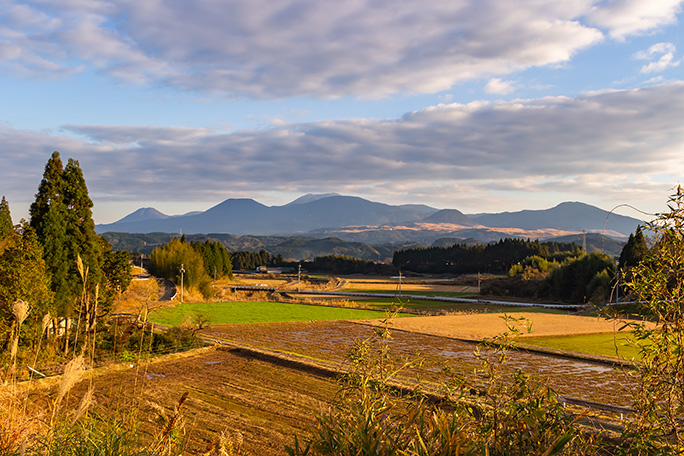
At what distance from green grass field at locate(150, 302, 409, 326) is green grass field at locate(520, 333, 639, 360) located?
14745 millimetres

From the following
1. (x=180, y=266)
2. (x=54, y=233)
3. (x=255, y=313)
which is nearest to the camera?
(x=54, y=233)

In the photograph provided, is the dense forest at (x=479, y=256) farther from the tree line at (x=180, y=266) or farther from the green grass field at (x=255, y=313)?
the tree line at (x=180, y=266)

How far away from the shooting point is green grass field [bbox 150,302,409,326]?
38875 mm

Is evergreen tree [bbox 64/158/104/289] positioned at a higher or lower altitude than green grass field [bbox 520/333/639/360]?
higher

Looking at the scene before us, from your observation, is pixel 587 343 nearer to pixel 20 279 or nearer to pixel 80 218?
pixel 80 218

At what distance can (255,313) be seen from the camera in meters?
44.2

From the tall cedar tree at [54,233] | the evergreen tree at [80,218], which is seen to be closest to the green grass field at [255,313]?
the evergreen tree at [80,218]

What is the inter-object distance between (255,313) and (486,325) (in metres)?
19.2

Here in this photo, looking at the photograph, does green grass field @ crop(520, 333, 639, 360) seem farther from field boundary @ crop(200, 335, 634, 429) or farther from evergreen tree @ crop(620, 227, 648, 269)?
field boundary @ crop(200, 335, 634, 429)

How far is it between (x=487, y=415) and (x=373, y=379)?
3.72 feet

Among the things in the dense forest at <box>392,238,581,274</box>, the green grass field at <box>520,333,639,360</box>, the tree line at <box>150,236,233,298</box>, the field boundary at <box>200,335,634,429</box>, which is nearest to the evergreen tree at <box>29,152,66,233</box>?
the field boundary at <box>200,335,634,429</box>

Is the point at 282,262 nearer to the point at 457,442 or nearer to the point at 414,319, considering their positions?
the point at 414,319

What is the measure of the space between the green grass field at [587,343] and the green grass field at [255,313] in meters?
14.7

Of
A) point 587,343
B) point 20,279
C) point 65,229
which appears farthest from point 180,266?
point 20,279
